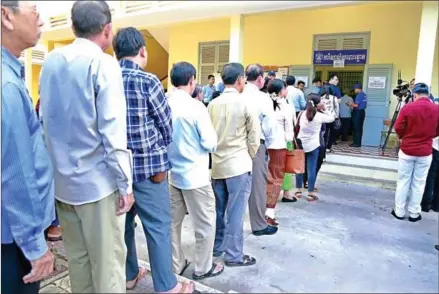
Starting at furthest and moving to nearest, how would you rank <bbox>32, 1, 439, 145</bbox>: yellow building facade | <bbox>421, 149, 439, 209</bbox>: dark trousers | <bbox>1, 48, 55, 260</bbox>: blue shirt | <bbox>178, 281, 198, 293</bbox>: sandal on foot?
<bbox>32, 1, 439, 145</bbox>: yellow building facade, <bbox>421, 149, 439, 209</bbox>: dark trousers, <bbox>178, 281, 198, 293</bbox>: sandal on foot, <bbox>1, 48, 55, 260</bbox>: blue shirt

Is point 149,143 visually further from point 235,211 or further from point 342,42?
point 342,42

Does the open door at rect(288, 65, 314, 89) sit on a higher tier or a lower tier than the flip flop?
higher

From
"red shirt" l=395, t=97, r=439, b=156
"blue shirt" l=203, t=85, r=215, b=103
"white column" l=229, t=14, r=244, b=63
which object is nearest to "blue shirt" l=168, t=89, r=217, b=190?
"red shirt" l=395, t=97, r=439, b=156

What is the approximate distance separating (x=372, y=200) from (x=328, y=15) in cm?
494

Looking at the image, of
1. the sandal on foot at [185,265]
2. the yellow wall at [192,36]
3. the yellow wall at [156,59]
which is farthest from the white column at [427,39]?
the yellow wall at [156,59]

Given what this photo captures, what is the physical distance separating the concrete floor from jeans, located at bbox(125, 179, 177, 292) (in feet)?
1.50

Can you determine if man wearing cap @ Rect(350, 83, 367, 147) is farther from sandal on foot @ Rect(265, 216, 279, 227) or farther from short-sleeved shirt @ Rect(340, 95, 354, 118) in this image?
sandal on foot @ Rect(265, 216, 279, 227)

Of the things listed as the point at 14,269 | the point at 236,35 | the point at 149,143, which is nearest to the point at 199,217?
the point at 149,143

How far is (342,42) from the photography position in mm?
7766

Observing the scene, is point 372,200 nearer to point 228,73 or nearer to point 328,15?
point 228,73

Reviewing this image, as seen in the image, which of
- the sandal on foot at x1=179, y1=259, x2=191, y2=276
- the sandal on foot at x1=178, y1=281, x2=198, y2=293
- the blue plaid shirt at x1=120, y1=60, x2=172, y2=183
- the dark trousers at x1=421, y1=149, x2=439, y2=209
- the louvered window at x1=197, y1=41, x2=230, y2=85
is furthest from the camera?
the louvered window at x1=197, y1=41, x2=230, y2=85

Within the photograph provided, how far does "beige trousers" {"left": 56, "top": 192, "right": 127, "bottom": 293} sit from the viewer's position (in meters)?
1.49

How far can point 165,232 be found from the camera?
6.31ft

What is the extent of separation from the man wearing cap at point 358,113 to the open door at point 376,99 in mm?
147
